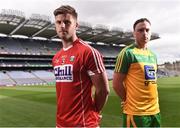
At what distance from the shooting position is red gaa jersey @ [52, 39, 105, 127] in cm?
318

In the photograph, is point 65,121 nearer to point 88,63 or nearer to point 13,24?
point 88,63

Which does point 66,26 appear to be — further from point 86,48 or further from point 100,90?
point 100,90

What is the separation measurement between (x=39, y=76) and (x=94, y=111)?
60237 mm

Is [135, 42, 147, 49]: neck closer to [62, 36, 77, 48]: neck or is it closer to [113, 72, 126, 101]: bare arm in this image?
[113, 72, 126, 101]: bare arm

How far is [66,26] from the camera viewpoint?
130 inches

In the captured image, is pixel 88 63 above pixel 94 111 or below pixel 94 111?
above

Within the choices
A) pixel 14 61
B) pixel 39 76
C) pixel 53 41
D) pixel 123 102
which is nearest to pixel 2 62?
pixel 14 61

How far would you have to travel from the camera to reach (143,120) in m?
4.11

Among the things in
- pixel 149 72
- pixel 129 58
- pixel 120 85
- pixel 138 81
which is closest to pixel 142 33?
pixel 129 58

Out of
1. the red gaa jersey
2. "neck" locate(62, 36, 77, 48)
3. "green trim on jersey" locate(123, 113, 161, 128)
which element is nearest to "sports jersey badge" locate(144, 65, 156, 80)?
"green trim on jersey" locate(123, 113, 161, 128)

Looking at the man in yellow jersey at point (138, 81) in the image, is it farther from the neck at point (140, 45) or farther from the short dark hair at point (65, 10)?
the short dark hair at point (65, 10)

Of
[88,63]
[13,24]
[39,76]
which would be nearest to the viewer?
[88,63]

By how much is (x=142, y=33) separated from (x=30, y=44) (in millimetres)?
65848

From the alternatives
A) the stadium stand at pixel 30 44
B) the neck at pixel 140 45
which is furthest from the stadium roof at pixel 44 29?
the neck at pixel 140 45
